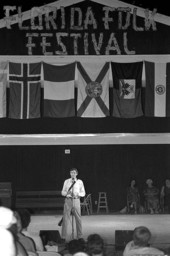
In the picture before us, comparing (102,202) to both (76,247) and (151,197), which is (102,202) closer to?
(151,197)

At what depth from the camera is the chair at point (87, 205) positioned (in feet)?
68.1

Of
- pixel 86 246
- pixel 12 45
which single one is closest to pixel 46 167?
pixel 12 45

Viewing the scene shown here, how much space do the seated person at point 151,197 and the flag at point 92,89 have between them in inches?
202

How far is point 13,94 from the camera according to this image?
1738 centimetres

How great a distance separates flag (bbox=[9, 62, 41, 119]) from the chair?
5022 mm

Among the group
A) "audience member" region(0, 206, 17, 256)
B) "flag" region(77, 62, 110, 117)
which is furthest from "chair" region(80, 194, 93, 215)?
"audience member" region(0, 206, 17, 256)

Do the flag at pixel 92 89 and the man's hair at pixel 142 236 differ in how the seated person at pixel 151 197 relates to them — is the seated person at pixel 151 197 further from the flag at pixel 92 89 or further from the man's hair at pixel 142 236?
the man's hair at pixel 142 236

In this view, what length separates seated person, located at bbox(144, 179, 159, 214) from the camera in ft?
68.4

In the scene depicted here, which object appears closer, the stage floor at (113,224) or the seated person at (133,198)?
the stage floor at (113,224)

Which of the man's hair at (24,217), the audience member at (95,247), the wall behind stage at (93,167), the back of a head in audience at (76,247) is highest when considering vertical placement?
the man's hair at (24,217)

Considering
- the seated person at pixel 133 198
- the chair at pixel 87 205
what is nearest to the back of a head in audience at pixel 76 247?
the chair at pixel 87 205

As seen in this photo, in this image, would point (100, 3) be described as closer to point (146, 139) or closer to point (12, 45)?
point (12, 45)

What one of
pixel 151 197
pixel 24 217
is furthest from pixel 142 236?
pixel 151 197

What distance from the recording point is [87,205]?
2103 centimetres
